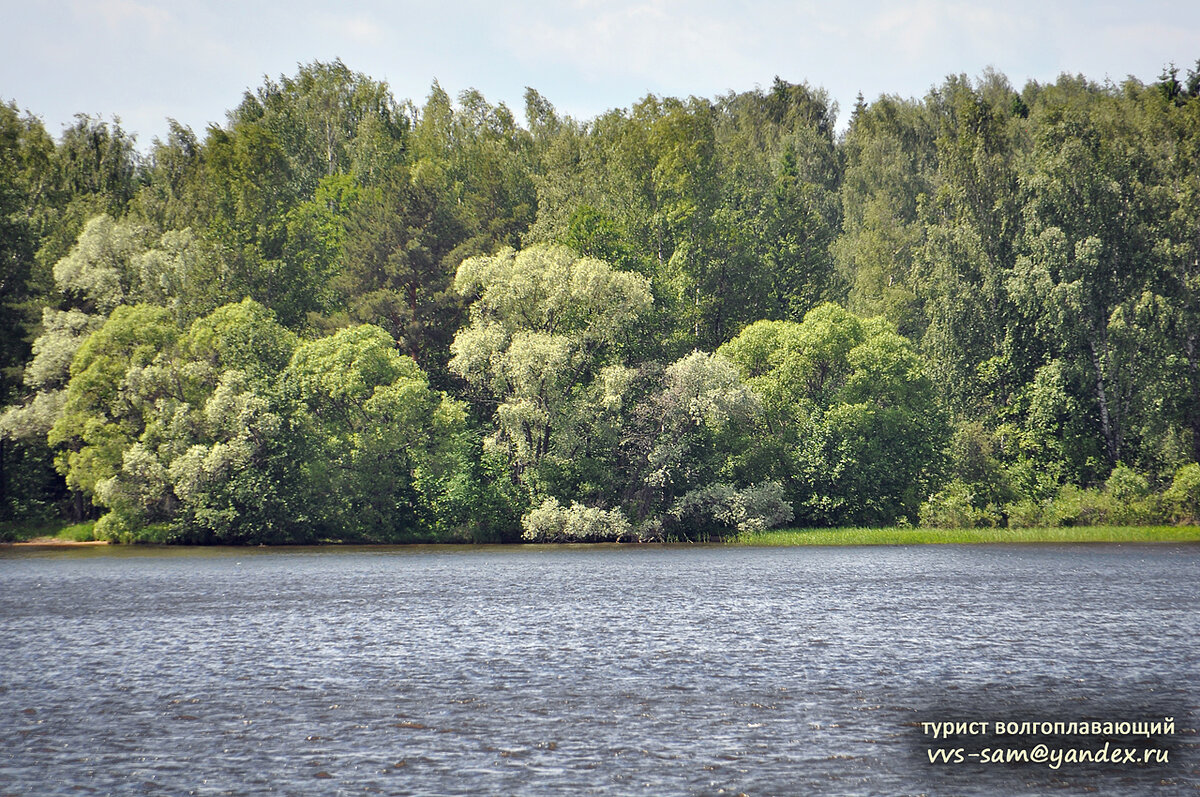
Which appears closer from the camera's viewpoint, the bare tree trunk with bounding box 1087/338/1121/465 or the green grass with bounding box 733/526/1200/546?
the green grass with bounding box 733/526/1200/546

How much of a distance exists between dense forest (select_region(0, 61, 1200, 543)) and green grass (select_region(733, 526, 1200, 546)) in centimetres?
161

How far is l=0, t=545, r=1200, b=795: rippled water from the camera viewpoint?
19.2 m

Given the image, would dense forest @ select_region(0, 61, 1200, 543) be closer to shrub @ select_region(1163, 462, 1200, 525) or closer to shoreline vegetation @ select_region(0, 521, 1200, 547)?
shrub @ select_region(1163, 462, 1200, 525)

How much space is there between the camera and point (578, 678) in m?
28.1

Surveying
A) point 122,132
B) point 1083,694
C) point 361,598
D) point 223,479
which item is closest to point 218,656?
point 361,598

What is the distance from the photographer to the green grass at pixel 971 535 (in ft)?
240

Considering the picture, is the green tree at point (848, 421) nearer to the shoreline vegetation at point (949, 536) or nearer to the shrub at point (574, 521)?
the shoreline vegetation at point (949, 536)

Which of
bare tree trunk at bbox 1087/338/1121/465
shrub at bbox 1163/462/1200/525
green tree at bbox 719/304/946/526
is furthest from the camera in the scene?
green tree at bbox 719/304/946/526

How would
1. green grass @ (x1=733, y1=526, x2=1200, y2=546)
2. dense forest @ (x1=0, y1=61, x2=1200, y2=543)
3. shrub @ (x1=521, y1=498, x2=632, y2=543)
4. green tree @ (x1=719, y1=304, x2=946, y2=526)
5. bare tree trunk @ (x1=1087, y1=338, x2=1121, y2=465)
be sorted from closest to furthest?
green grass @ (x1=733, y1=526, x2=1200, y2=546) < shrub @ (x1=521, y1=498, x2=632, y2=543) < dense forest @ (x1=0, y1=61, x2=1200, y2=543) < bare tree trunk @ (x1=1087, y1=338, x2=1121, y2=465) < green tree @ (x1=719, y1=304, x2=946, y2=526)

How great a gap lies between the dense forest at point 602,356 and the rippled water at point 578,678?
24068 mm

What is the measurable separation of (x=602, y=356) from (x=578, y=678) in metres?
56.8

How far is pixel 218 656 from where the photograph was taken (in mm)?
31781

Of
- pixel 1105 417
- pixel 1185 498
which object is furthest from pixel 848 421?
pixel 1185 498

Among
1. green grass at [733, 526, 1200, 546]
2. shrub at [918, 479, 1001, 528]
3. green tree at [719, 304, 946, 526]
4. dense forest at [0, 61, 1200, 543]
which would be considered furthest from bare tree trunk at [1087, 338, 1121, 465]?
green tree at [719, 304, 946, 526]
